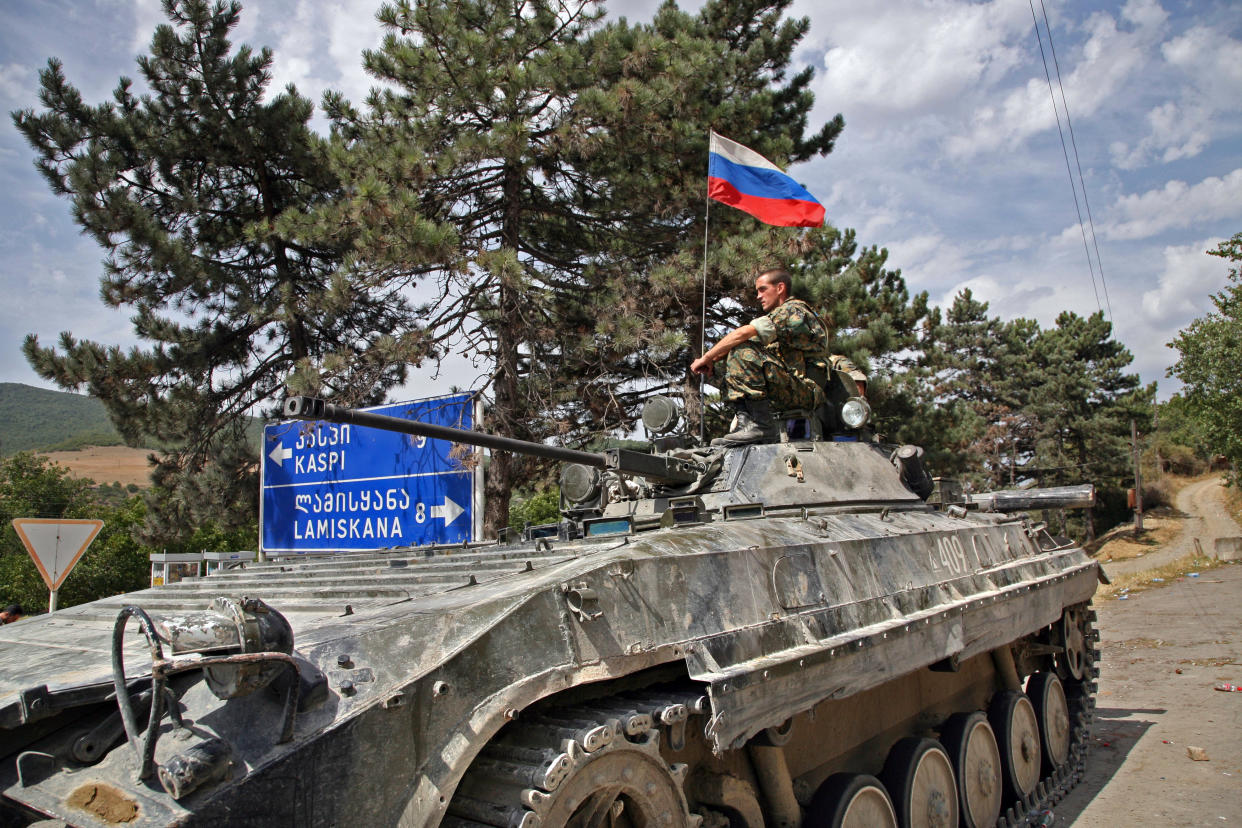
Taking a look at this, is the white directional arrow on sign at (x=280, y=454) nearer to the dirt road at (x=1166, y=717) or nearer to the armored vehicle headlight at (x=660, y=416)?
the armored vehicle headlight at (x=660, y=416)

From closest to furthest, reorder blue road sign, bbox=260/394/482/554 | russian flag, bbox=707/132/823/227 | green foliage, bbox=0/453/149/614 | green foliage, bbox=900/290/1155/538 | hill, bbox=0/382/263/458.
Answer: blue road sign, bbox=260/394/482/554, russian flag, bbox=707/132/823/227, green foliage, bbox=0/453/149/614, green foliage, bbox=900/290/1155/538, hill, bbox=0/382/263/458

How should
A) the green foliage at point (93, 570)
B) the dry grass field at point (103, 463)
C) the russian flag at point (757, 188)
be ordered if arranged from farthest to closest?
the dry grass field at point (103, 463) < the green foliage at point (93, 570) < the russian flag at point (757, 188)

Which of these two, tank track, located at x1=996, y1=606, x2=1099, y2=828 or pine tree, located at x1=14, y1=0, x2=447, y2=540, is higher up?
pine tree, located at x1=14, y1=0, x2=447, y2=540

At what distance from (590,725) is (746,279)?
29.6ft

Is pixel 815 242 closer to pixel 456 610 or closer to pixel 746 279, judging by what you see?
pixel 746 279

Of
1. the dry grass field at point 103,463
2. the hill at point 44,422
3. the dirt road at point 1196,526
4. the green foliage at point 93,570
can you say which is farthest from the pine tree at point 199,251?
the hill at point 44,422

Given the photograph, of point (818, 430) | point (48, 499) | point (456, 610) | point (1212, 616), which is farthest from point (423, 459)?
point (48, 499)

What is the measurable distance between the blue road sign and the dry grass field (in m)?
67.9

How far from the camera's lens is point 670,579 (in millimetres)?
3982

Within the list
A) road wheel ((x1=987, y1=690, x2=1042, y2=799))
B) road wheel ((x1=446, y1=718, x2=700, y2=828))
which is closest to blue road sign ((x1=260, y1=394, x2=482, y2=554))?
road wheel ((x1=446, y1=718, x2=700, y2=828))

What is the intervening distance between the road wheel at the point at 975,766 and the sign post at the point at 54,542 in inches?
277

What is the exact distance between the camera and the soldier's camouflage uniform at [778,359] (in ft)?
21.7

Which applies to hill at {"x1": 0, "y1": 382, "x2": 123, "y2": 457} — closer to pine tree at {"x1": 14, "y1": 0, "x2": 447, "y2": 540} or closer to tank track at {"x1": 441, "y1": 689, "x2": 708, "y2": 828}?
pine tree at {"x1": 14, "y1": 0, "x2": 447, "y2": 540}

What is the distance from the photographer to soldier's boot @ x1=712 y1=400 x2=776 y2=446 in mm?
6637
